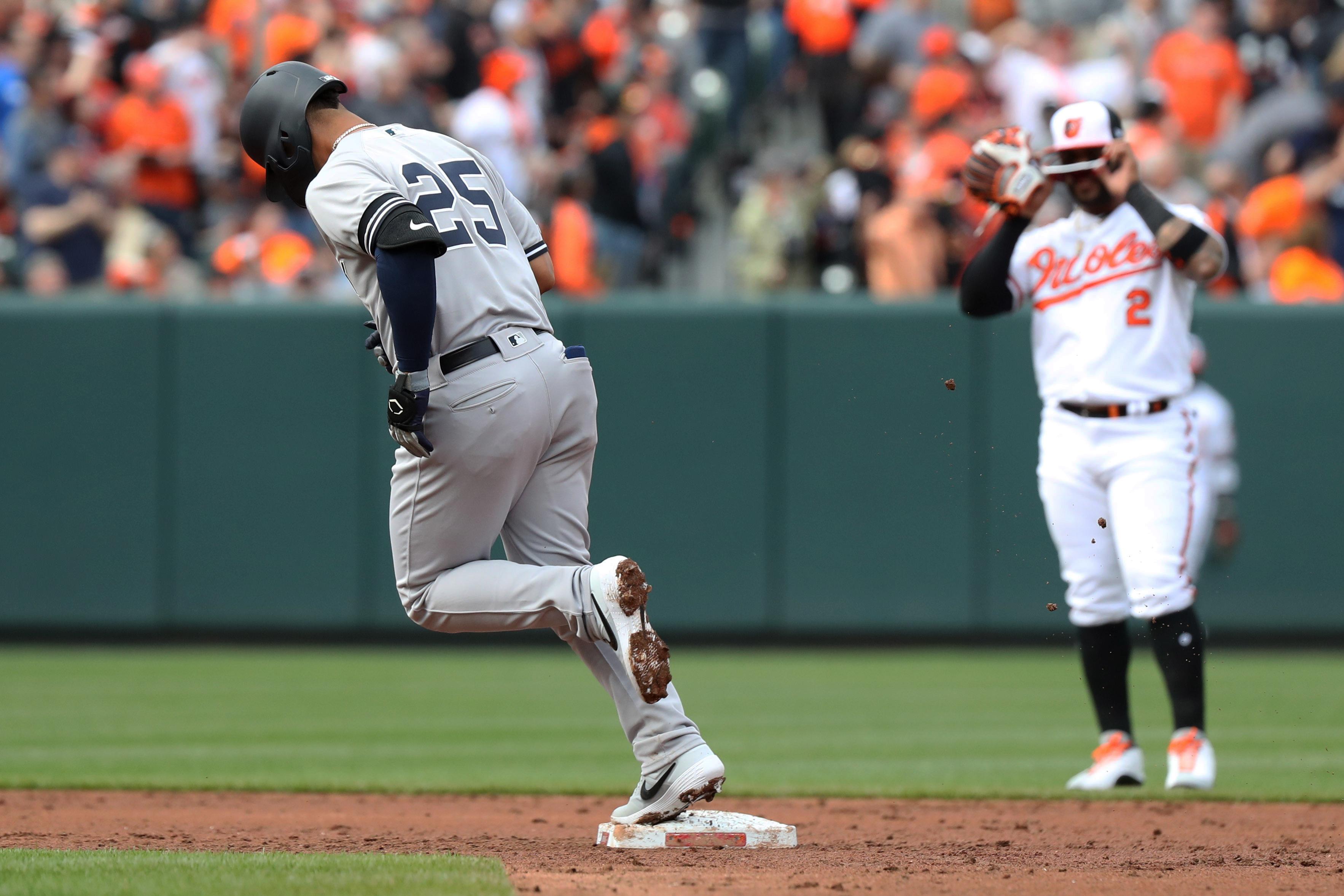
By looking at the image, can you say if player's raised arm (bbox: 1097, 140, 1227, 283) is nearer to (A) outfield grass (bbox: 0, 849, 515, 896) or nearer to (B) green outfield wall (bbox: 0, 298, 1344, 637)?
(A) outfield grass (bbox: 0, 849, 515, 896)

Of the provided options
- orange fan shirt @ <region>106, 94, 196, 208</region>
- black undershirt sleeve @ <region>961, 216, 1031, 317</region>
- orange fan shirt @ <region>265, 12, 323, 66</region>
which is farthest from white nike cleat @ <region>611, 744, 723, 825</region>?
orange fan shirt @ <region>265, 12, 323, 66</region>

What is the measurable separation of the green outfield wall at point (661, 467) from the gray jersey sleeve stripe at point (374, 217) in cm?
650

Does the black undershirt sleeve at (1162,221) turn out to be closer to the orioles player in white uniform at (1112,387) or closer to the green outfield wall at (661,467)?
the orioles player in white uniform at (1112,387)

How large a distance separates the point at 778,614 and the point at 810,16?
5193 mm

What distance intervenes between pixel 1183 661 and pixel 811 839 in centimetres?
159

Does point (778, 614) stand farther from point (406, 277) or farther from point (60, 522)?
point (406, 277)

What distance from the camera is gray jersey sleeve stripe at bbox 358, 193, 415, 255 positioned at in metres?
3.97

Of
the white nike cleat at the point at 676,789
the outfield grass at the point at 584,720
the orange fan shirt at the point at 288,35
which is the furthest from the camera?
the orange fan shirt at the point at 288,35

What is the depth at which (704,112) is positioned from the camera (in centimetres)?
1289

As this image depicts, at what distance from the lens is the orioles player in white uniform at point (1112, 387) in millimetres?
5641

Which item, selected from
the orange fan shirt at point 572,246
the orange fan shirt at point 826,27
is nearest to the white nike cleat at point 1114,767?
the orange fan shirt at point 572,246

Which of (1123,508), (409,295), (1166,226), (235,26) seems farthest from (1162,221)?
(235,26)

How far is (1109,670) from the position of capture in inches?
234

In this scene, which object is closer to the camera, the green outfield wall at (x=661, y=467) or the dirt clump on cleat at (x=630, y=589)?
the dirt clump on cleat at (x=630, y=589)
